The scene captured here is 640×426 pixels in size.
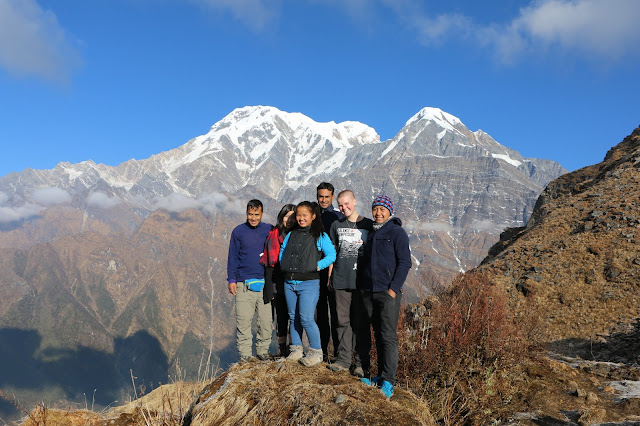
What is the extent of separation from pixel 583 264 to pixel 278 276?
556 inches

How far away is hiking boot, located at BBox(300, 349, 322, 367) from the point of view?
5434 mm

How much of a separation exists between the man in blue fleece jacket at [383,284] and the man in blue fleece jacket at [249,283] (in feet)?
6.21

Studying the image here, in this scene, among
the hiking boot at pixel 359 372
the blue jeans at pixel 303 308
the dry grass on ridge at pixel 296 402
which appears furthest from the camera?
the blue jeans at pixel 303 308

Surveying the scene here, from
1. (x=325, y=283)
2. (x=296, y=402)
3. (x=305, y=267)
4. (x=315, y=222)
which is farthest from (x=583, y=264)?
(x=296, y=402)

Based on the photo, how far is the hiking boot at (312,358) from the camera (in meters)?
5.43

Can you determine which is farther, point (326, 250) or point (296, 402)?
point (326, 250)

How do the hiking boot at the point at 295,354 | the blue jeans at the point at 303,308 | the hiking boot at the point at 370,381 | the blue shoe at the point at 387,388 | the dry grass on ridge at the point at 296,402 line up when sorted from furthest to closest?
the blue jeans at the point at 303,308 < the hiking boot at the point at 295,354 < the hiking boot at the point at 370,381 < the blue shoe at the point at 387,388 < the dry grass on ridge at the point at 296,402

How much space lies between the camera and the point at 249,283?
6.88 metres

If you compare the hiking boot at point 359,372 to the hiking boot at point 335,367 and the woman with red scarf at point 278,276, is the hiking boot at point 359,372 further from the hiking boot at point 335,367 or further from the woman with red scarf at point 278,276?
the woman with red scarf at point 278,276

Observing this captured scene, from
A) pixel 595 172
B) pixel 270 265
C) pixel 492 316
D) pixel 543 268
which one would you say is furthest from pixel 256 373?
pixel 595 172

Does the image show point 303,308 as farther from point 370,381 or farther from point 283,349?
point 370,381

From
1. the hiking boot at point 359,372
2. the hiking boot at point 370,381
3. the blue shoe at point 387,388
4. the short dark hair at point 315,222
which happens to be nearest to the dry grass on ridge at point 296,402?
the blue shoe at point 387,388

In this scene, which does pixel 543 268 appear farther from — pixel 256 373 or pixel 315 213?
pixel 256 373

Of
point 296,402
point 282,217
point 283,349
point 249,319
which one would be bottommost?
point 283,349
